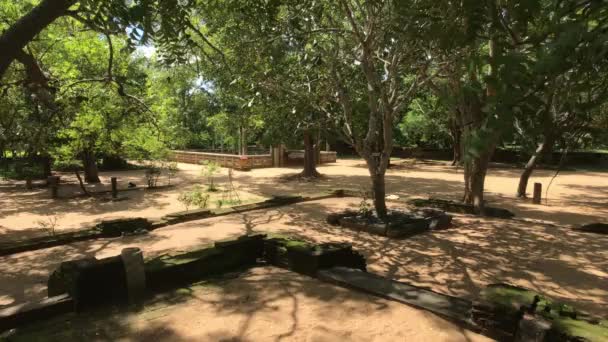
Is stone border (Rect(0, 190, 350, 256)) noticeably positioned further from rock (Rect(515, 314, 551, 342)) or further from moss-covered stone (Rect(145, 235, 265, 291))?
rock (Rect(515, 314, 551, 342))

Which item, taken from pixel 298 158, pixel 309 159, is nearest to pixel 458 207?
pixel 309 159

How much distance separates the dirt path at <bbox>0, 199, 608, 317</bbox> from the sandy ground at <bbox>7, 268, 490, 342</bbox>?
5.64 ft

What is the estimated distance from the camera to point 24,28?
5.79 m

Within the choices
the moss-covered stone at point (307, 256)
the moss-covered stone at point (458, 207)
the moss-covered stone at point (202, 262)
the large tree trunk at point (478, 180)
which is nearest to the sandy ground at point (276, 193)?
the moss-covered stone at point (458, 207)

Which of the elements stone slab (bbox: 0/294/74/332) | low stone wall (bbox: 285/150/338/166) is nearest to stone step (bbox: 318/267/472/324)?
stone slab (bbox: 0/294/74/332)

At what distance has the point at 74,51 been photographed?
16.3 metres

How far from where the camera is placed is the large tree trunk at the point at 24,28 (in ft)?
18.7

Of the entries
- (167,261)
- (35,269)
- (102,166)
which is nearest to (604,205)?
(167,261)

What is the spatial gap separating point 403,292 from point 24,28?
6.13 m

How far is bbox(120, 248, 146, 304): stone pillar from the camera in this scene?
4.86 metres

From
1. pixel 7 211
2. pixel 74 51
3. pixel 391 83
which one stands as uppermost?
pixel 74 51

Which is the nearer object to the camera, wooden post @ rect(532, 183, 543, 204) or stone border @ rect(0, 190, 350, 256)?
stone border @ rect(0, 190, 350, 256)

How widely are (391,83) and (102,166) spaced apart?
22.6 m

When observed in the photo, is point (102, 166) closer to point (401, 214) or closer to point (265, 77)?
point (265, 77)
